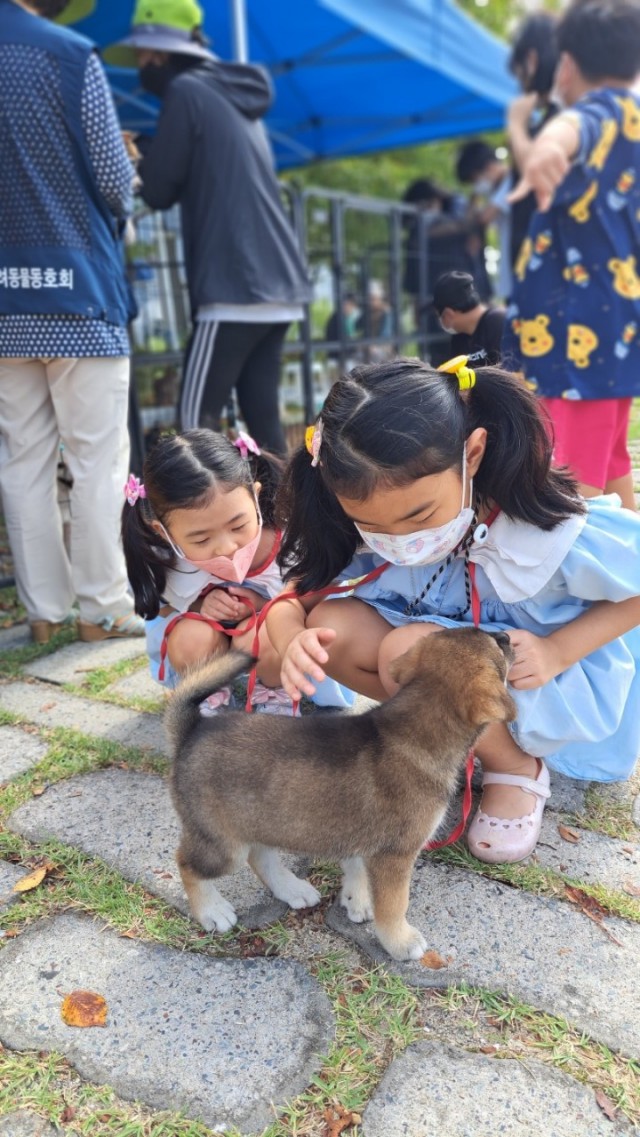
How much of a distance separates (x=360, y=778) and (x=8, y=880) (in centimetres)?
97

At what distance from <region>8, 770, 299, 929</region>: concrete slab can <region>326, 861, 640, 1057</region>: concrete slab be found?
0.22m

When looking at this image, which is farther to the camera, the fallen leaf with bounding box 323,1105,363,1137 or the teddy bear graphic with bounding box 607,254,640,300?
the teddy bear graphic with bounding box 607,254,640,300

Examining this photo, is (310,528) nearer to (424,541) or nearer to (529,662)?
(424,541)

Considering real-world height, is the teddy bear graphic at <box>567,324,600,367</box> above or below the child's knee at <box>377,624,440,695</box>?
above

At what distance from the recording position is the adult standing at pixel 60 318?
302 centimetres

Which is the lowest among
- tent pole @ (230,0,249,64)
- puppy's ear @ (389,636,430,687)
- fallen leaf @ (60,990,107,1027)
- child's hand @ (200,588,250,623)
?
fallen leaf @ (60,990,107,1027)

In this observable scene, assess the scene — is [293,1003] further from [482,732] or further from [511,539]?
[511,539]

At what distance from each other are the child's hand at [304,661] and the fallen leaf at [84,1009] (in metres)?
0.75

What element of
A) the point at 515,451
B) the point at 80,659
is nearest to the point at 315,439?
the point at 515,451

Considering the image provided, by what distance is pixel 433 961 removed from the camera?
5.58 feet

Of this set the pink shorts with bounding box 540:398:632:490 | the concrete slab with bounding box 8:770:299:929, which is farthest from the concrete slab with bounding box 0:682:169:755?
the pink shorts with bounding box 540:398:632:490

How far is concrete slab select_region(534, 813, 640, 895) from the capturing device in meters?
1.89

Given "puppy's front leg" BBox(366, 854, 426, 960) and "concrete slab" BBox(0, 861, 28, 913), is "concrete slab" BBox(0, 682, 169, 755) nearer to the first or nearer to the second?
"concrete slab" BBox(0, 861, 28, 913)

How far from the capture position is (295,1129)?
4.46 ft
